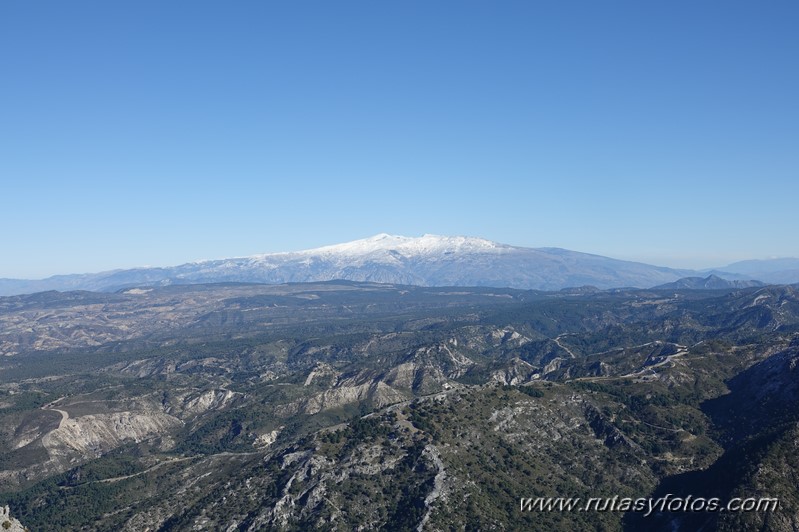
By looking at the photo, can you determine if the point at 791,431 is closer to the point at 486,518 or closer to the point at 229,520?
the point at 486,518

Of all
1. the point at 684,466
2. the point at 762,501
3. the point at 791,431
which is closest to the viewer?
the point at 762,501

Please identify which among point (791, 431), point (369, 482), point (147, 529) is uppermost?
point (791, 431)

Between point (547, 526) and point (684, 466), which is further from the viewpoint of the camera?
point (684, 466)

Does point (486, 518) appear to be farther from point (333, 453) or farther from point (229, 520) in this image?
point (229, 520)

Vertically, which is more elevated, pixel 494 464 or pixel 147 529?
pixel 494 464

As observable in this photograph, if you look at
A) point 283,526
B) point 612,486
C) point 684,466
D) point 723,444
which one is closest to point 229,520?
point 283,526

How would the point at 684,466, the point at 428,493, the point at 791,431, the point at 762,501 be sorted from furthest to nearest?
the point at 684,466 → the point at 428,493 → the point at 791,431 → the point at 762,501

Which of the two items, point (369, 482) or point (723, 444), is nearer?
point (369, 482)

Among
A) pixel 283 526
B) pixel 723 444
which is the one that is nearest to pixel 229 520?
pixel 283 526

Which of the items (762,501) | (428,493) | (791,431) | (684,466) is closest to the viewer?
(762,501)
